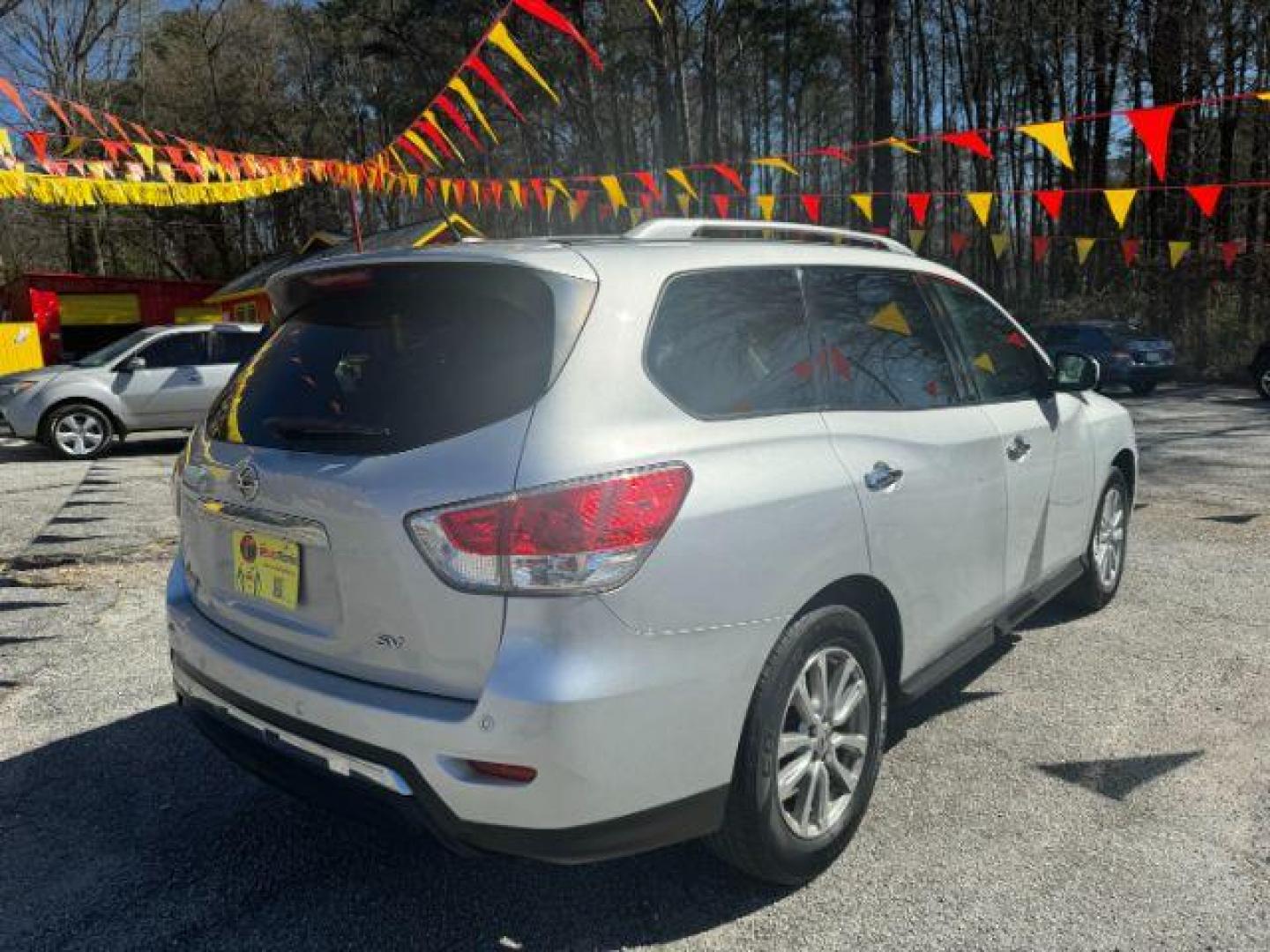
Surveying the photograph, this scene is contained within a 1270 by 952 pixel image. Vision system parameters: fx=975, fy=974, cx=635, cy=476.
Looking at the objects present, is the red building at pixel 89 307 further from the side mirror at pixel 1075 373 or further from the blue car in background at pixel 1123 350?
the side mirror at pixel 1075 373

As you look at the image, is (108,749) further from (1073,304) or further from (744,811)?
(1073,304)

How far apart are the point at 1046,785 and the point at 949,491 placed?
3.35 ft

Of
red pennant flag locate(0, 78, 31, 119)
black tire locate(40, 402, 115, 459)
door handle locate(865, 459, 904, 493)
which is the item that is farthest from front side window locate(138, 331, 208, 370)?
door handle locate(865, 459, 904, 493)

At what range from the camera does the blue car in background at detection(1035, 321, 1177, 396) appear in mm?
17906

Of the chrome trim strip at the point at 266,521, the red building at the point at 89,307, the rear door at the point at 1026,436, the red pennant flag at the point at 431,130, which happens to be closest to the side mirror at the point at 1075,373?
the rear door at the point at 1026,436

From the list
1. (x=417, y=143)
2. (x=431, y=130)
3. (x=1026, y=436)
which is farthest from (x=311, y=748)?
(x=417, y=143)

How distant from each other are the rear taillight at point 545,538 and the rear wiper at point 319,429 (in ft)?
0.97

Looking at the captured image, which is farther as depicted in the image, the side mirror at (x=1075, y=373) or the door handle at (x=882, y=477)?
the side mirror at (x=1075, y=373)

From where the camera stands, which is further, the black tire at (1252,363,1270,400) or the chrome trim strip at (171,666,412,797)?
the black tire at (1252,363,1270,400)

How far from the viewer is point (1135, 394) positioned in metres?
18.4

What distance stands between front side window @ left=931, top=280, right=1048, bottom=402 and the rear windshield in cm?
192

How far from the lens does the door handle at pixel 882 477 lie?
2.76m

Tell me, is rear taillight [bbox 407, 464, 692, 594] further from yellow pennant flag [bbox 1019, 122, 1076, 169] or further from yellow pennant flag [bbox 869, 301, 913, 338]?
yellow pennant flag [bbox 1019, 122, 1076, 169]

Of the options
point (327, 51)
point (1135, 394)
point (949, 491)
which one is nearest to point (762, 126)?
point (327, 51)
